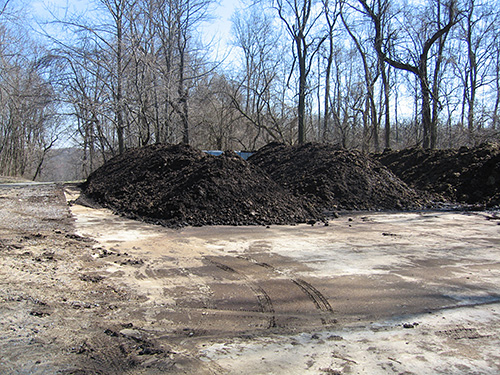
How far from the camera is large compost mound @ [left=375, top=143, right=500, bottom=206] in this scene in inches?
452

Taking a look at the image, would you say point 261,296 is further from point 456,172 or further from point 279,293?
point 456,172

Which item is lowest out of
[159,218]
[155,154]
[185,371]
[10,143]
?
[185,371]

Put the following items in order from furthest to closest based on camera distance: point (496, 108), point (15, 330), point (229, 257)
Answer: point (496, 108) → point (229, 257) → point (15, 330)

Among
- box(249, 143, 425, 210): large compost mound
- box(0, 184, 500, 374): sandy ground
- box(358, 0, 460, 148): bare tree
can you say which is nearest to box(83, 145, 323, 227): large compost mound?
box(0, 184, 500, 374): sandy ground

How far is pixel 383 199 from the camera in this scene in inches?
408

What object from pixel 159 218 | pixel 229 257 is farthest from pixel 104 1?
pixel 229 257

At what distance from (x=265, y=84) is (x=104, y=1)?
1487 centimetres

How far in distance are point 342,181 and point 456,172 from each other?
5093mm

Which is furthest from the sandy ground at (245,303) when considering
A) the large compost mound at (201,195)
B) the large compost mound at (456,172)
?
the large compost mound at (456,172)

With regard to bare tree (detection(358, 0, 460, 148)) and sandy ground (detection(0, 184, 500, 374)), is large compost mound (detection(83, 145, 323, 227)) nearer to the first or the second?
sandy ground (detection(0, 184, 500, 374))

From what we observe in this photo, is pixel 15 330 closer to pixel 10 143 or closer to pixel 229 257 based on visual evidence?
pixel 229 257

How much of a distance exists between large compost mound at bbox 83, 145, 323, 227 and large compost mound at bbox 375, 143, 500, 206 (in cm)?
571

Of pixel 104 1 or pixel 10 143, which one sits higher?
pixel 104 1

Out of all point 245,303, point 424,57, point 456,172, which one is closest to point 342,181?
point 456,172
